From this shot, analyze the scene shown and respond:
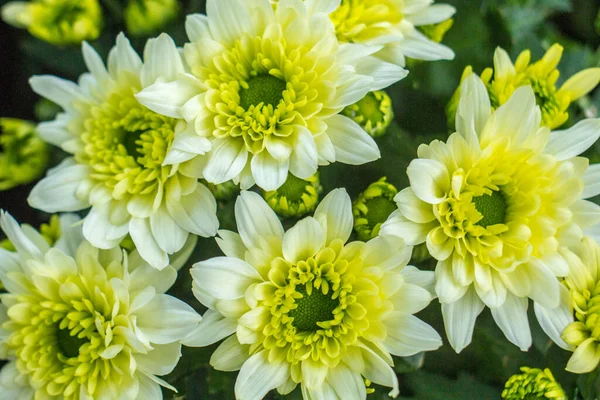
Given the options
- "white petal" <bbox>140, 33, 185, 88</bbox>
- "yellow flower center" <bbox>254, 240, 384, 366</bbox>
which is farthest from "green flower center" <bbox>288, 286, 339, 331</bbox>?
"white petal" <bbox>140, 33, 185, 88</bbox>

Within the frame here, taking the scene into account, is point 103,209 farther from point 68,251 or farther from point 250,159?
point 250,159

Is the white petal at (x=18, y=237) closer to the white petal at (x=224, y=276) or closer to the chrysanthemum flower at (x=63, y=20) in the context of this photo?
the white petal at (x=224, y=276)

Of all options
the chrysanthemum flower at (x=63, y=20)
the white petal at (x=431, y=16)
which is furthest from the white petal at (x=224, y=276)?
the chrysanthemum flower at (x=63, y=20)

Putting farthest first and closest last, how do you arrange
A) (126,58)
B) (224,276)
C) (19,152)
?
(19,152) → (126,58) → (224,276)

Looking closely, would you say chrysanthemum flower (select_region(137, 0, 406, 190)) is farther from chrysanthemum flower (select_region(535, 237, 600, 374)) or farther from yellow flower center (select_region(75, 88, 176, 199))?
chrysanthemum flower (select_region(535, 237, 600, 374))

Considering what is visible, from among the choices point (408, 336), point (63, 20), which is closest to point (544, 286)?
point (408, 336)

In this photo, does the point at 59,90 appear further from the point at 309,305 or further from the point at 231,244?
the point at 309,305
